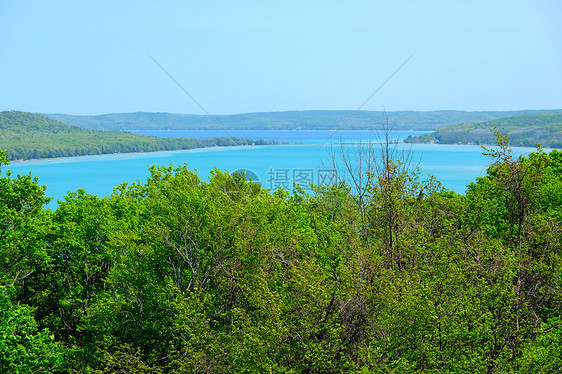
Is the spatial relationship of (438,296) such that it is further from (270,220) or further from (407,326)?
(270,220)

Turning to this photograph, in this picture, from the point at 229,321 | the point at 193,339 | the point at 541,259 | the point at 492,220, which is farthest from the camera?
the point at 492,220

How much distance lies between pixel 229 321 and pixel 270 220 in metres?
7.15

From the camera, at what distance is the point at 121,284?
20.5 meters

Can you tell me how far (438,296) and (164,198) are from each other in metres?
13.2

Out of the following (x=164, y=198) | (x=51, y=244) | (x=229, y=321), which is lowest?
(x=229, y=321)

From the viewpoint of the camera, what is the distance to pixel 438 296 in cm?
1288

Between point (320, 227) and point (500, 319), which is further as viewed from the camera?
point (320, 227)

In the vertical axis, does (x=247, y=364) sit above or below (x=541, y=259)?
below

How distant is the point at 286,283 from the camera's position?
16.6 metres

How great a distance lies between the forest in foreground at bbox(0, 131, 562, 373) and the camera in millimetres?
12828

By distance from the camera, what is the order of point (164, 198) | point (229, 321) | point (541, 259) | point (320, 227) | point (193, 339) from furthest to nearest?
point (320, 227) → point (164, 198) → point (229, 321) → point (541, 259) → point (193, 339)

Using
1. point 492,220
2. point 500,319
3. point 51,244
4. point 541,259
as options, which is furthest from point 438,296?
point 51,244

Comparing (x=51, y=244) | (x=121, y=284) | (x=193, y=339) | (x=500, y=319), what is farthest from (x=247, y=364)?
(x=51, y=244)

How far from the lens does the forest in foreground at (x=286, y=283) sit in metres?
12.8
